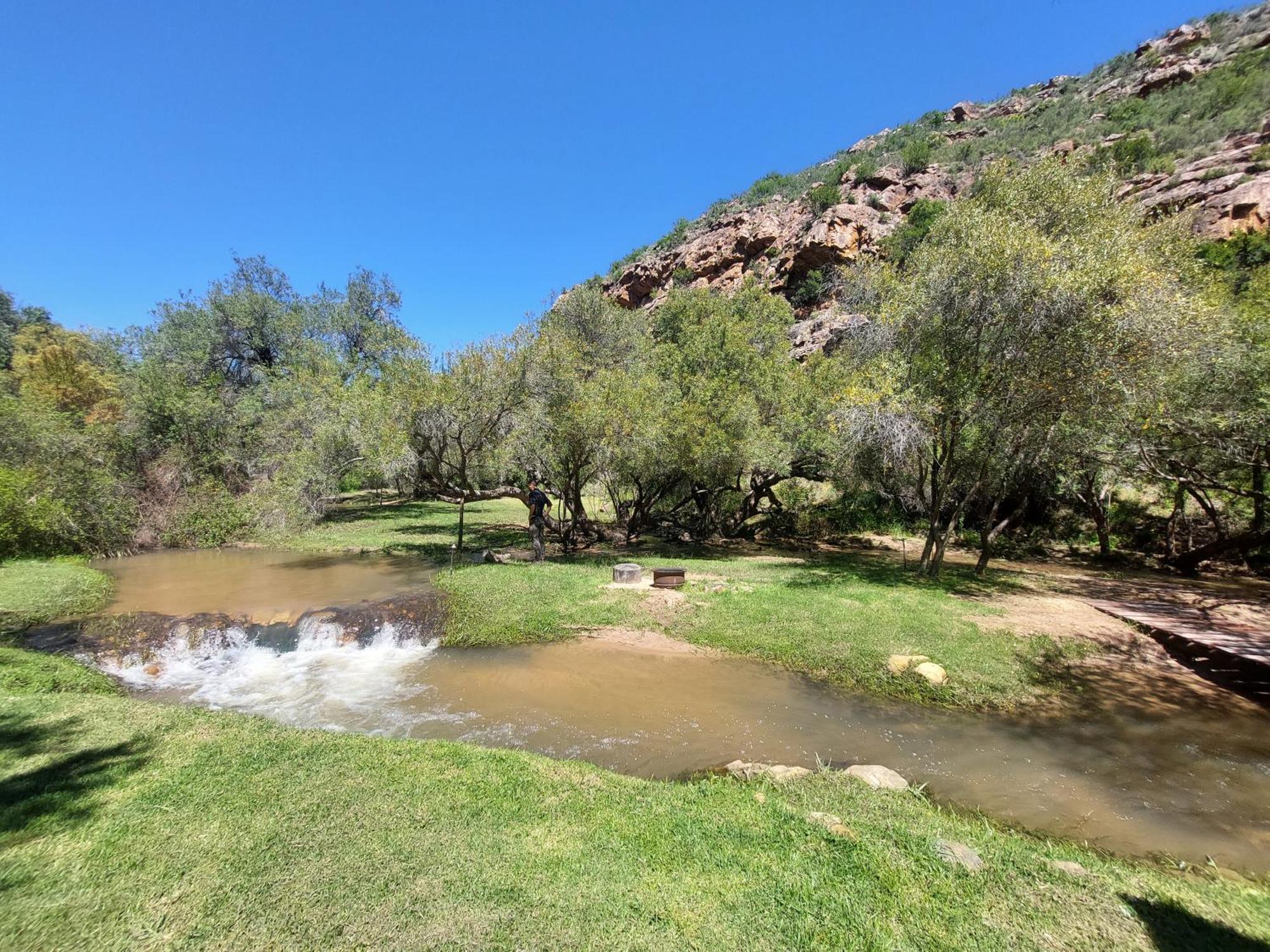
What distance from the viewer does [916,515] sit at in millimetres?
23250

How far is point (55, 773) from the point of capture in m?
4.71

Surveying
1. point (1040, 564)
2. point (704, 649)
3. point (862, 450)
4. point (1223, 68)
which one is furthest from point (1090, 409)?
point (1223, 68)

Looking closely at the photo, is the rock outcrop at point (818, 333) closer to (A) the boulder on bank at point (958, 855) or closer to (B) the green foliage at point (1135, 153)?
(B) the green foliage at point (1135, 153)

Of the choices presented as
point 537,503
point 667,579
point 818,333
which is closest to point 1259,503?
point 667,579

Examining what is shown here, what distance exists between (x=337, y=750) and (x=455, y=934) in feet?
10.1

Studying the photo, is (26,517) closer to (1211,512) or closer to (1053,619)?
(1053,619)

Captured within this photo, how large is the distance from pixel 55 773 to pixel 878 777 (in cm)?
→ 796

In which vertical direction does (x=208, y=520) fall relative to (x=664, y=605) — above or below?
above

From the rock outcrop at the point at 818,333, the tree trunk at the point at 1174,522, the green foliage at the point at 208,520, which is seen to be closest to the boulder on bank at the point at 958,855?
the tree trunk at the point at 1174,522

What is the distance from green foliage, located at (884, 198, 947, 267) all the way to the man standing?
38939 millimetres

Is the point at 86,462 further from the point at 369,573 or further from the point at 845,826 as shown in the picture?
the point at 845,826

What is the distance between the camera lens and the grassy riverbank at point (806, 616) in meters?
8.20

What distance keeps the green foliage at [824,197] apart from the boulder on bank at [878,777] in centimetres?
6041

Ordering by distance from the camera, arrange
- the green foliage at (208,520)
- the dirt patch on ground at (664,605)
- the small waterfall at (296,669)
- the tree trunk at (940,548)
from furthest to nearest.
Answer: the green foliage at (208,520), the tree trunk at (940,548), the dirt patch on ground at (664,605), the small waterfall at (296,669)
